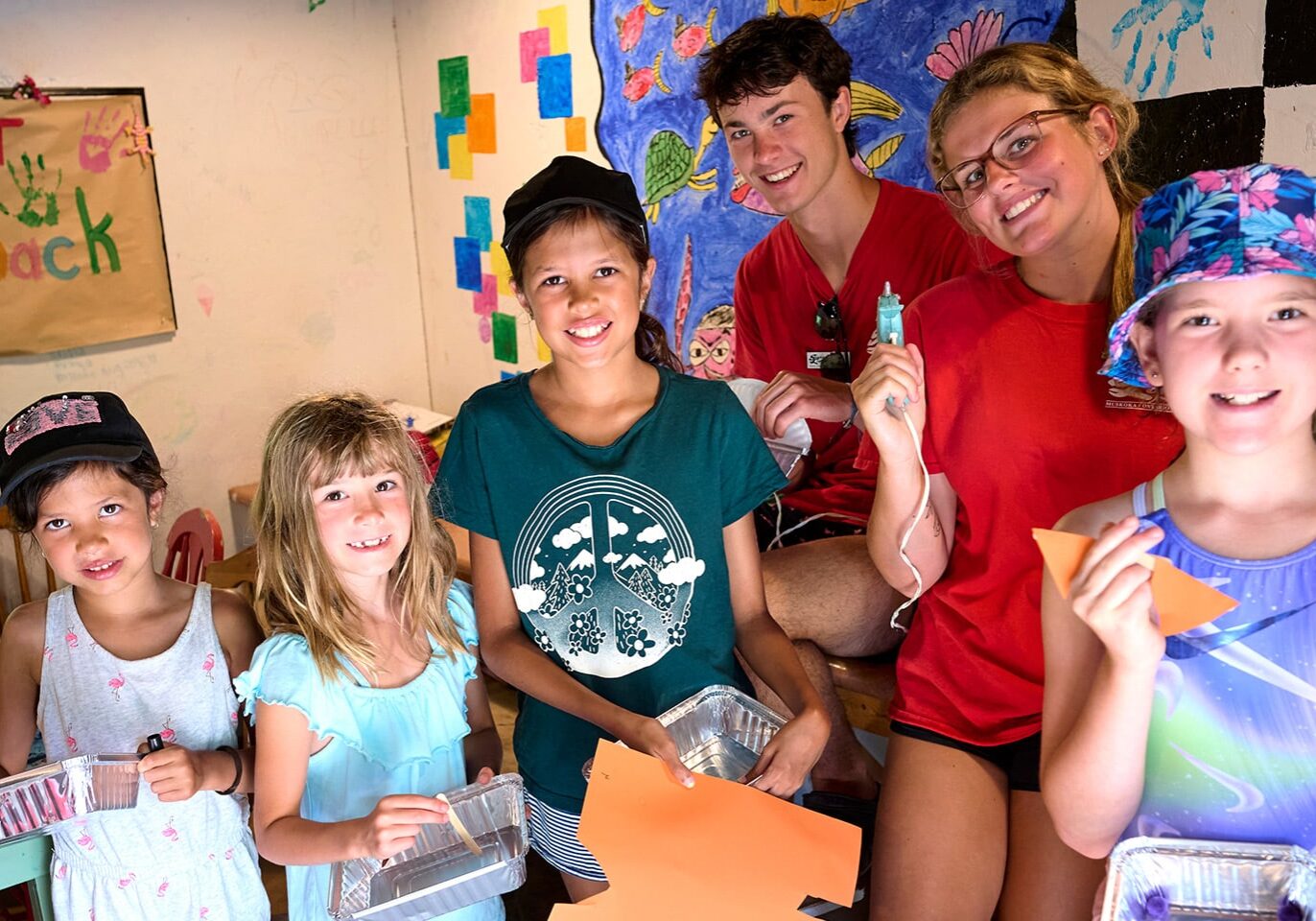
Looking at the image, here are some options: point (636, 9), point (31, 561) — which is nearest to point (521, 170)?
point (636, 9)

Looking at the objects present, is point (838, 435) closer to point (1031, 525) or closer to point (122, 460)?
point (1031, 525)

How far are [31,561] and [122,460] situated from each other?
2.54m

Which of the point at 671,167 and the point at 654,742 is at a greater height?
the point at 671,167

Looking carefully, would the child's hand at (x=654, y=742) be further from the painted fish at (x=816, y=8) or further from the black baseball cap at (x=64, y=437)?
the painted fish at (x=816, y=8)

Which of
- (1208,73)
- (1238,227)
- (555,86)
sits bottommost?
(1238,227)

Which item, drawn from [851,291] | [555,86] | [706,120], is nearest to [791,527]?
[851,291]

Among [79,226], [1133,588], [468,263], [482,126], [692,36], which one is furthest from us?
[468,263]

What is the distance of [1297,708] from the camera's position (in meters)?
1.19

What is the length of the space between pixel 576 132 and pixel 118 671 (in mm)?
2705

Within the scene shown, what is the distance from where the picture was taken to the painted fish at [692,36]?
3412 mm

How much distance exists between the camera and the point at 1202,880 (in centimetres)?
111

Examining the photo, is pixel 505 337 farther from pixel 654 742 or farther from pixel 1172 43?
pixel 654 742

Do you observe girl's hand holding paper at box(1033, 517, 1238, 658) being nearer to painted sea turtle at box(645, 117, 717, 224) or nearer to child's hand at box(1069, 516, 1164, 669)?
child's hand at box(1069, 516, 1164, 669)

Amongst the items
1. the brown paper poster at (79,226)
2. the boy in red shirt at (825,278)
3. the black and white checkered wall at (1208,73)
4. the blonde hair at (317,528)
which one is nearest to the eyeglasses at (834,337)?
the boy in red shirt at (825,278)
